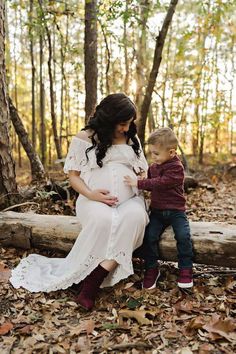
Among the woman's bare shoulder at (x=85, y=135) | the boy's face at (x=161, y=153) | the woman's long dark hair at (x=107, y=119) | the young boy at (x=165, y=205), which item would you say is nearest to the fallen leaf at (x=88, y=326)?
the young boy at (x=165, y=205)

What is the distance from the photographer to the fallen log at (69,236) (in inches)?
124

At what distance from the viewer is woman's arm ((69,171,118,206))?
3.17 meters

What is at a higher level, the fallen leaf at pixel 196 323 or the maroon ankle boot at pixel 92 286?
the maroon ankle boot at pixel 92 286

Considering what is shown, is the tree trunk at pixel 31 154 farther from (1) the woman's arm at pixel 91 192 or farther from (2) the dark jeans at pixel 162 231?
(2) the dark jeans at pixel 162 231

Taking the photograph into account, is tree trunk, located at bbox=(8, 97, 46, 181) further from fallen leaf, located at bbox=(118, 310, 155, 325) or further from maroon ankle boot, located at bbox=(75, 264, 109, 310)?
fallen leaf, located at bbox=(118, 310, 155, 325)

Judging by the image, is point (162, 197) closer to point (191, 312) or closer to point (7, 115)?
point (191, 312)

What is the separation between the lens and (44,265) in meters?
3.55

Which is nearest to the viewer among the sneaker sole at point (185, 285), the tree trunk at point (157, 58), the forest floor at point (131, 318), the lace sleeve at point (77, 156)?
the forest floor at point (131, 318)

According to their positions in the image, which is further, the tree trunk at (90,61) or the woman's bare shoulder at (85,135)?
the tree trunk at (90,61)

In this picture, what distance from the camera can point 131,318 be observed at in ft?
9.15

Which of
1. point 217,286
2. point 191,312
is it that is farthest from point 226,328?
point 217,286

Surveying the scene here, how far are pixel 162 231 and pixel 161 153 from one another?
0.73 metres

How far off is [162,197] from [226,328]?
118 cm

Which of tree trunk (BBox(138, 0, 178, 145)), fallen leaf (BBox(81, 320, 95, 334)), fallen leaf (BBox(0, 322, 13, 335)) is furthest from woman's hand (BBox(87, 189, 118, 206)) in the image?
tree trunk (BBox(138, 0, 178, 145))
